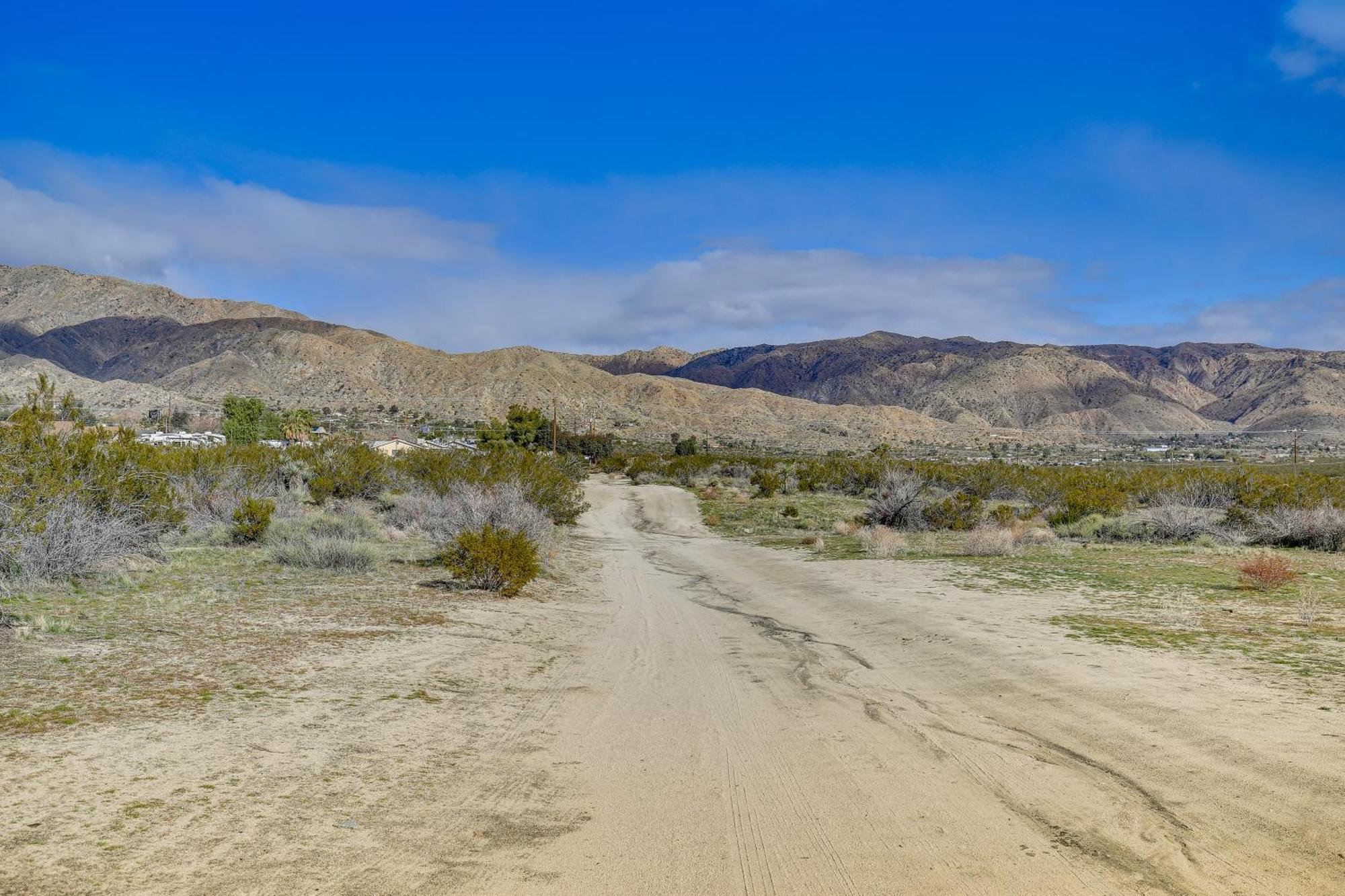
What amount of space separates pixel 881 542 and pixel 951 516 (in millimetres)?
7188

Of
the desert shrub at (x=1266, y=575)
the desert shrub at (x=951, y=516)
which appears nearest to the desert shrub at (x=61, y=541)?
the desert shrub at (x=1266, y=575)

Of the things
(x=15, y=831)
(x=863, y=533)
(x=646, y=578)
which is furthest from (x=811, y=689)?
(x=863, y=533)

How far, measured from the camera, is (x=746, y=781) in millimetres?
5988

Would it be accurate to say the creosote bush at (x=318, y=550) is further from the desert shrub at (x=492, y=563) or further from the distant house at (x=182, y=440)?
the distant house at (x=182, y=440)

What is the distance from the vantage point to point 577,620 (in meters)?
12.8

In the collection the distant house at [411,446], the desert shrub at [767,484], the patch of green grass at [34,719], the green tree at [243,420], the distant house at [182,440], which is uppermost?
the green tree at [243,420]

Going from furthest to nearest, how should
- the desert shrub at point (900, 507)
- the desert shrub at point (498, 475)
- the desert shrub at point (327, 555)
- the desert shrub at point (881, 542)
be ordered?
the desert shrub at point (900, 507) < the desert shrub at point (498, 475) < the desert shrub at point (881, 542) < the desert shrub at point (327, 555)

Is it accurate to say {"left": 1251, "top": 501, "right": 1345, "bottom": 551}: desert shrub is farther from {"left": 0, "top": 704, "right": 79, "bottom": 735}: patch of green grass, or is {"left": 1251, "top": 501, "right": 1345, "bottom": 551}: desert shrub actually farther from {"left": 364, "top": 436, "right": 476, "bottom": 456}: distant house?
{"left": 364, "top": 436, "right": 476, "bottom": 456}: distant house

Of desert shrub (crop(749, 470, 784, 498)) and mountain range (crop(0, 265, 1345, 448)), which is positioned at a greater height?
mountain range (crop(0, 265, 1345, 448))

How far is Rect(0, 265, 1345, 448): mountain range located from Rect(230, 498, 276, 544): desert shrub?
7900 centimetres

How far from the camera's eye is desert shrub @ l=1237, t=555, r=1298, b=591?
44.5 ft

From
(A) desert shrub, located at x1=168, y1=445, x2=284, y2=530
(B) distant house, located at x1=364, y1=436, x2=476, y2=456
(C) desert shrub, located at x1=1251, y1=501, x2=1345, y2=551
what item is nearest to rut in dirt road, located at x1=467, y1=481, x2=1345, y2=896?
(A) desert shrub, located at x1=168, y1=445, x2=284, y2=530

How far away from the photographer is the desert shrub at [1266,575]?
1355cm

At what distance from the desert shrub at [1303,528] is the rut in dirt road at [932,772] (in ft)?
43.8
